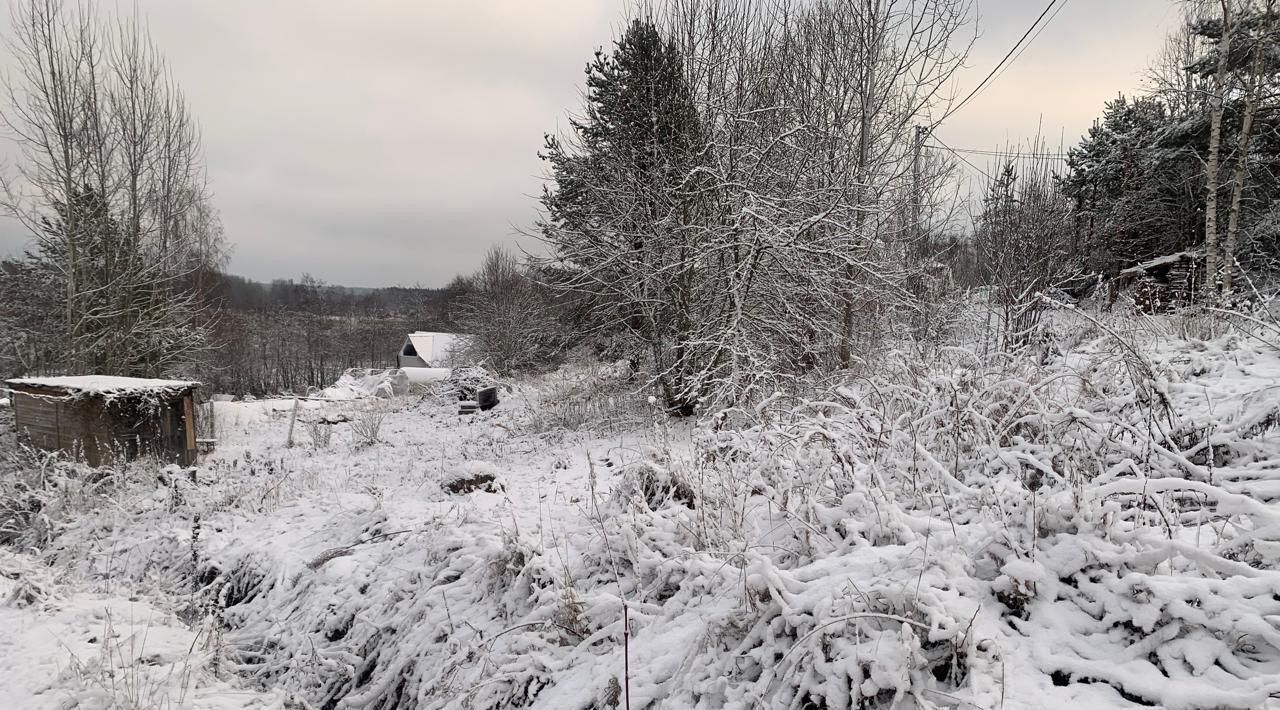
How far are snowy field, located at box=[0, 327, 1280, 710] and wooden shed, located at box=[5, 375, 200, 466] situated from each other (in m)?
1.66

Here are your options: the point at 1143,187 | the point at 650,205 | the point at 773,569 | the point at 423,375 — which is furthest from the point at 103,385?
the point at 423,375

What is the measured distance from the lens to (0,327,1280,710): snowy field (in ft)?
4.77

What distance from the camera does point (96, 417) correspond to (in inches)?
289

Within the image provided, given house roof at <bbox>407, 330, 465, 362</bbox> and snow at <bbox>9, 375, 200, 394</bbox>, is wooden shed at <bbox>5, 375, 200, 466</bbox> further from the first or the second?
house roof at <bbox>407, 330, 465, 362</bbox>

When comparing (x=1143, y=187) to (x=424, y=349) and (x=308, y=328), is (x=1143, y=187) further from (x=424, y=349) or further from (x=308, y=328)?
(x=308, y=328)

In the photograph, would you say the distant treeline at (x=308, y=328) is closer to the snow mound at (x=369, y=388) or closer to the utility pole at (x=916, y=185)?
the snow mound at (x=369, y=388)

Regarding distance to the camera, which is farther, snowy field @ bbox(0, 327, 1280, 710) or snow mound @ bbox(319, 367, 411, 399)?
Result: snow mound @ bbox(319, 367, 411, 399)

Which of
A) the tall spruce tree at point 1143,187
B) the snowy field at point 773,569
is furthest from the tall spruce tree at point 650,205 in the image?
the tall spruce tree at point 1143,187

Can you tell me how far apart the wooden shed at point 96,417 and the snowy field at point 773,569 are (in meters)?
1.66

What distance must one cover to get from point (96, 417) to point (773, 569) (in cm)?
943

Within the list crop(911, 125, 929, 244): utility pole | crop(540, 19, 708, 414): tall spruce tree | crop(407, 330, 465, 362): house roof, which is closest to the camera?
crop(540, 19, 708, 414): tall spruce tree

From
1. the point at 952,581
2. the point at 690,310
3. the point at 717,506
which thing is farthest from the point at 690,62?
the point at 952,581

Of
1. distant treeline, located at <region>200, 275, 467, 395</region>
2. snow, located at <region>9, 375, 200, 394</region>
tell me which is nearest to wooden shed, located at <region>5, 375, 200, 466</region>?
snow, located at <region>9, 375, 200, 394</region>

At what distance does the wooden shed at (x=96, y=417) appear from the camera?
288 inches
